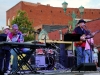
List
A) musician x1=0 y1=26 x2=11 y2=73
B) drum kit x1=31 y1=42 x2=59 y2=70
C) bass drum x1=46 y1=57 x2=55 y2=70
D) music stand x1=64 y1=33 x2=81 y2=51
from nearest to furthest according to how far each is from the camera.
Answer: musician x1=0 y1=26 x2=11 y2=73
music stand x1=64 y1=33 x2=81 y2=51
drum kit x1=31 y1=42 x2=59 y2=70
bass drum x1=46 y1=57 x2=55 y2=70

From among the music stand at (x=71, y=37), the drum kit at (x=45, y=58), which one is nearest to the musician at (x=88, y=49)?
the music stand at (x=71, y=37)

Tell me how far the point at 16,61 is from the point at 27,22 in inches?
1261

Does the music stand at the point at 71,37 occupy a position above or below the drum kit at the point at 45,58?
above

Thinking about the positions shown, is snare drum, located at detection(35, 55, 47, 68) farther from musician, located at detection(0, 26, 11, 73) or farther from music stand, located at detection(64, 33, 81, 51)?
musician, located at detection(0, 26, 11, 73)

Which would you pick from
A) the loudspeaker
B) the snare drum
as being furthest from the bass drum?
the loudspeaker

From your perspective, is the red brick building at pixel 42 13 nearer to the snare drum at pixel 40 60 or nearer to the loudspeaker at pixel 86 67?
the snare drum at pixel 40 60

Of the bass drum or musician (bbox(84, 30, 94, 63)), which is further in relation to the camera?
the bass drum

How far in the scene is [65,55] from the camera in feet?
63.1

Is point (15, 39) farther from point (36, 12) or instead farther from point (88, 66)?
point (36, 12)

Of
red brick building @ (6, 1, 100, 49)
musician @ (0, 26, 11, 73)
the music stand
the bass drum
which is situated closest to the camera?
musician @ (0, 26, 11, 73)

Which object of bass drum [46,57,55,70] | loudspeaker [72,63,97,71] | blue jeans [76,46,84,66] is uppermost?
blue jeans [76,46,84,66]

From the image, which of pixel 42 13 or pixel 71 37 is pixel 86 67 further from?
pixel 42 13

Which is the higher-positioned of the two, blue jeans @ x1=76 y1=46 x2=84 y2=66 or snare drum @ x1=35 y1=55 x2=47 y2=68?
blue jeans @ x1=76 y1=46 x2=84 y2=66

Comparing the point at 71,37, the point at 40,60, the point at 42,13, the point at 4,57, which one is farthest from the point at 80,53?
the point at 42,13
